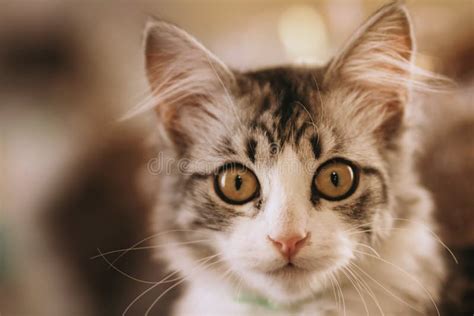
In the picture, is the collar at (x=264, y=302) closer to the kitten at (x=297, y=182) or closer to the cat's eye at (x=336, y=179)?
the kitten at (x=297, y=182)

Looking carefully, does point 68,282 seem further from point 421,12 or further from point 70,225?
point 421,12

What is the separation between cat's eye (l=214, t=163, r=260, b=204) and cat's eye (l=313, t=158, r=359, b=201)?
0.34ft

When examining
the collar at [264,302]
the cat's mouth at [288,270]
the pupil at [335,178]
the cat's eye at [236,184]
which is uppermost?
the pupil at [335,178]

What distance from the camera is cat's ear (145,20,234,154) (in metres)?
0.83

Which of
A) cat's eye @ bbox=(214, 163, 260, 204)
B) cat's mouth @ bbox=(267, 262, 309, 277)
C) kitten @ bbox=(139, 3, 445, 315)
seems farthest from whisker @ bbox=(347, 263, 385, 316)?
cat's eye @ bbox=(214, 163, 260, 204)

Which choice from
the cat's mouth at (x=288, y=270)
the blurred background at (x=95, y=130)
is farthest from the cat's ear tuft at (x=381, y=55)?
the cat's mouth at (x=288, y=270)

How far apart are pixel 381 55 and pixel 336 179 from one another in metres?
0.24

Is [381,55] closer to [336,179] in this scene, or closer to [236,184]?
[336,179]

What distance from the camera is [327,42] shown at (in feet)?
3.01

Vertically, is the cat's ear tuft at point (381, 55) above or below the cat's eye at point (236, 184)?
above

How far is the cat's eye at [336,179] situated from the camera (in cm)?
76

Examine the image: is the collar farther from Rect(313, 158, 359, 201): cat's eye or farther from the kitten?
Rect(313, 158, 359, 201): cat's eye

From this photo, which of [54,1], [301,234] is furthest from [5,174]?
[301,234]

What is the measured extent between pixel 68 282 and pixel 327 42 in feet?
2.31
